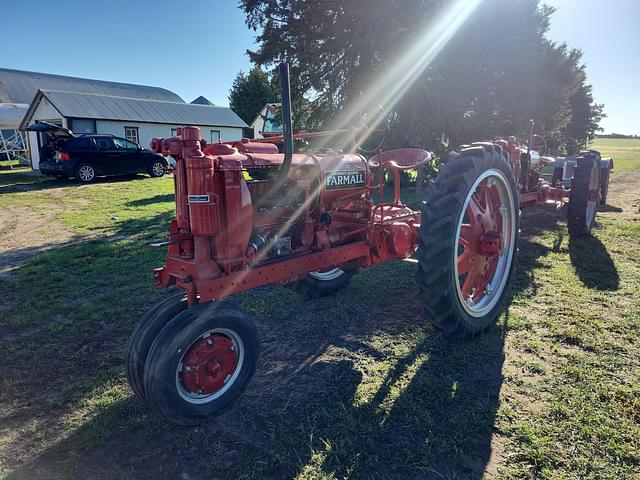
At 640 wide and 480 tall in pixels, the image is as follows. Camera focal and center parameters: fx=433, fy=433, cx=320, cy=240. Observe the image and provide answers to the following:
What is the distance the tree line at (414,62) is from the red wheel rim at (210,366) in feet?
32.1

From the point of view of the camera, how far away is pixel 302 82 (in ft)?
41.7

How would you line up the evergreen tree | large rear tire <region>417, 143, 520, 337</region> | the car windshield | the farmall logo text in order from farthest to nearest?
1. the evergreen tree
2. the car windshield
3. the farmall logo text
4. large rear tire <region>417, 143, 520, 337</region>

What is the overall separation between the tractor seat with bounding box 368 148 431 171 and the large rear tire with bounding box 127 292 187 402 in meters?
2.15

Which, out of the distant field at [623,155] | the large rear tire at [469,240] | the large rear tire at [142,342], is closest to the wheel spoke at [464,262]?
the large rear tire at [469,240]

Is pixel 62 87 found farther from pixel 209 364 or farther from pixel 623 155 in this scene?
pixel 623 155

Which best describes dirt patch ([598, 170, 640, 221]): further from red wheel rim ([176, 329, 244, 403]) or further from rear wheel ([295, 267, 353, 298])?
red wheel rim ([176, 329, 244, 403])

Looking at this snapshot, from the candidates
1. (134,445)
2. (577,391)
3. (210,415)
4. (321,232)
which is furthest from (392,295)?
(134,445)

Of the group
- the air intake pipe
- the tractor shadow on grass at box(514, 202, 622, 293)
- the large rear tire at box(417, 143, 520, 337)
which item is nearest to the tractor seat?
the large rear tire at box(417, 143, 520, 337)

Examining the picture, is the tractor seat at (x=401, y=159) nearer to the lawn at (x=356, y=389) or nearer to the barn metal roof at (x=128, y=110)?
the lawn at (x=356, y=389)

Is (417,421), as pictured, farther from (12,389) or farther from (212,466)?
(12,389)

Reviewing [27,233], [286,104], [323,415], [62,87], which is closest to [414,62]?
[27,233]

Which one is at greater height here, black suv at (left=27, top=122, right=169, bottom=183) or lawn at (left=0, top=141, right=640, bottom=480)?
black suv at (left=27, top=122, right=169, bottom=183)

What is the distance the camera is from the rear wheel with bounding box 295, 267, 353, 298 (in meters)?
4.20

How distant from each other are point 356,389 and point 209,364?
94 cm
